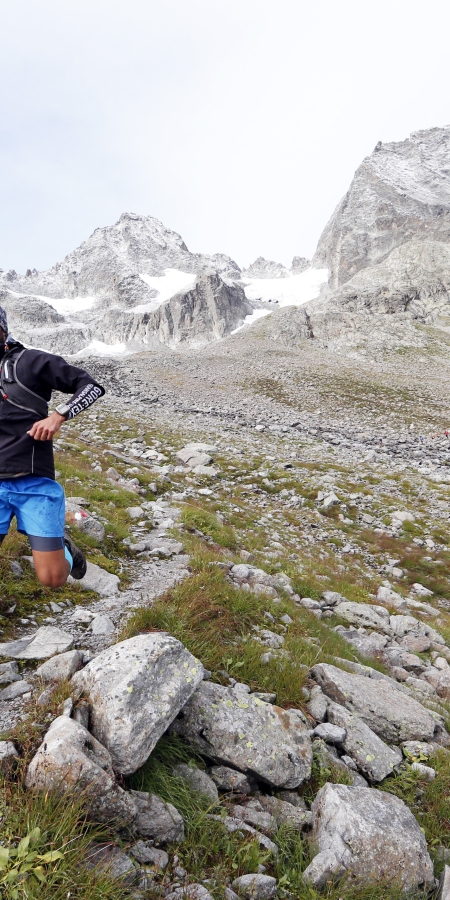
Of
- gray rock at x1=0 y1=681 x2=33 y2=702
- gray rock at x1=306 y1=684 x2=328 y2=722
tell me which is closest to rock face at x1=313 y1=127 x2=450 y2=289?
gray rock at x1=306 y1=684 x2=328 y2=722

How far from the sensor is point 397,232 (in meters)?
149

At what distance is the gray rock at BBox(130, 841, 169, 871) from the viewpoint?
9.21ft

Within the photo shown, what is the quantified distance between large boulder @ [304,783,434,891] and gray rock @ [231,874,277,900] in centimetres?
29

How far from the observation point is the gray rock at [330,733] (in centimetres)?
430

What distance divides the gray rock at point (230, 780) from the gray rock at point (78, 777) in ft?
3.31

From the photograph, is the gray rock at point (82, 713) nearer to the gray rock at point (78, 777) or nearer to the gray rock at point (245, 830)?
the gray rock at point (78, 777)

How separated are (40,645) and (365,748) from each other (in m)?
3.80

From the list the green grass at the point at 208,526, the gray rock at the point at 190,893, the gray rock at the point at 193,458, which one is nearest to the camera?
the gray rock at the point at 190,893

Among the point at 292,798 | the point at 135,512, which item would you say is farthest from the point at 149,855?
the point at 135,512

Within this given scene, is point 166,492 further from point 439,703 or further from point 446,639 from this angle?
point 439,703

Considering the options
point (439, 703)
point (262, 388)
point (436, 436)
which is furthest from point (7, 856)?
point (262, 388)

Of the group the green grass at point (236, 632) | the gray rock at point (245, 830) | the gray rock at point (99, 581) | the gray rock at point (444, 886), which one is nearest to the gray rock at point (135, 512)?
the gray rock at point (99, 581)

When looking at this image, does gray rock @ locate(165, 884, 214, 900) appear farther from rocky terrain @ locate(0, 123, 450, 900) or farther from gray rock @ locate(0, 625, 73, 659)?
gray rock @ locate(0, 625, 73, 659)

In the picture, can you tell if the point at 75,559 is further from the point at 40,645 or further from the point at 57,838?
the point at 57,838
